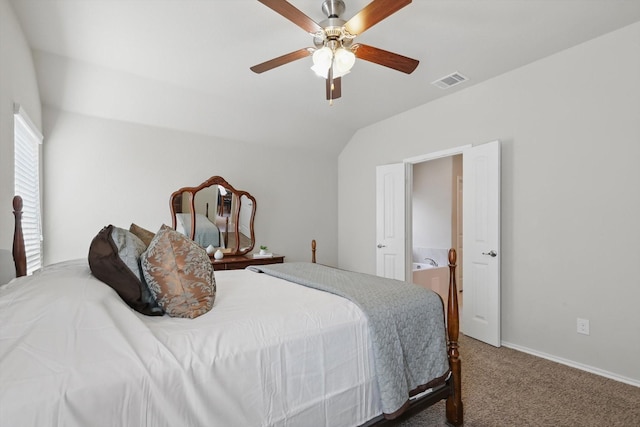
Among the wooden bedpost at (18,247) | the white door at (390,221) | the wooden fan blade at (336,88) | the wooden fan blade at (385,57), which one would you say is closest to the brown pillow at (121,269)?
the wooden bedpost at (18,247)

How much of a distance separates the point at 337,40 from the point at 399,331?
188 cm

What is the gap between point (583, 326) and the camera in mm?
2646

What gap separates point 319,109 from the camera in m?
4.12

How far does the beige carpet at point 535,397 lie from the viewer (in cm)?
194

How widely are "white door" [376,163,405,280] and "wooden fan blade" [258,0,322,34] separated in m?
2.55

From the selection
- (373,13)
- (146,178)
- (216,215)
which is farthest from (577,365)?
(146,178)

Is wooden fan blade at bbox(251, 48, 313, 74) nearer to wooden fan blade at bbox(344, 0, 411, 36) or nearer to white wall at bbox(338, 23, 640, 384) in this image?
wooden fan blade at bbox(344, 0, 411, 36)

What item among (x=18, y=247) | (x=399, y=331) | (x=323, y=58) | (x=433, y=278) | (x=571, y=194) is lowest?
(x=433, y=278)

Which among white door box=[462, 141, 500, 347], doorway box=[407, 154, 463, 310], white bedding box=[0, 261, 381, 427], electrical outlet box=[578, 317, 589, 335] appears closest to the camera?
white bedding box=[0, 261, 381, 427]

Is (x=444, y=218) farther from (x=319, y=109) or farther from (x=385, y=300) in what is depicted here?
(x=385, y=300)

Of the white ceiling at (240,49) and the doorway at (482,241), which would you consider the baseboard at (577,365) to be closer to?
the doorway at (482,241)

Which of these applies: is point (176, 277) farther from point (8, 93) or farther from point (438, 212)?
point (438, 212)

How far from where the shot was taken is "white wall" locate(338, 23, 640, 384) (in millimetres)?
2449

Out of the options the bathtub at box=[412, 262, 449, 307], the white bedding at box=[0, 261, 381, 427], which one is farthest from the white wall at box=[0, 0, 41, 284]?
the bathtub at box=[412, 262, 449, 307]
